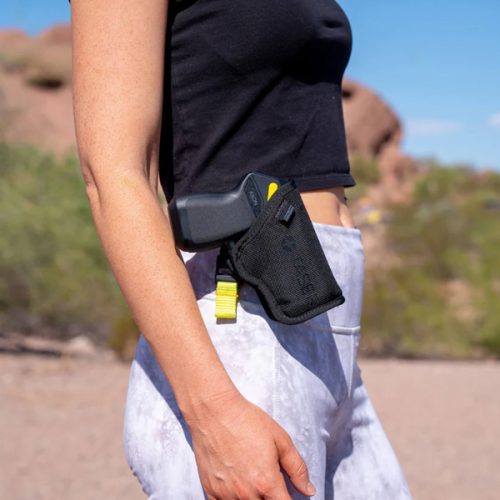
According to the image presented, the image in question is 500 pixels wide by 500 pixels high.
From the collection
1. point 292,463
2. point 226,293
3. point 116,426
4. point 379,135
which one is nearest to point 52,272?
point 116,426

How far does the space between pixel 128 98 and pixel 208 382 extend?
1.53 ft

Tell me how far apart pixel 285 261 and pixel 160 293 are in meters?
0.25

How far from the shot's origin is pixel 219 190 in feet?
4.83

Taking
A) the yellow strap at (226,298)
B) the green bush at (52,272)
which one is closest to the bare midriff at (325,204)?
the yellow strap at (226,298)

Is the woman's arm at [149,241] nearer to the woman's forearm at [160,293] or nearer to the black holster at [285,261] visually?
the woman's forearm at [160,293]

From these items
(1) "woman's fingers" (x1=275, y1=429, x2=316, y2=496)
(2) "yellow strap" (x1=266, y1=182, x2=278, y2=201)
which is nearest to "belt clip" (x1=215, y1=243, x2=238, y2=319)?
(2) "yellow strap" (x1=266, y1=182, x2=278, y2=201)

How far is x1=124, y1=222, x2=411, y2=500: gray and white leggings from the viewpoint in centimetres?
140

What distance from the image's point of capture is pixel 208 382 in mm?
1324

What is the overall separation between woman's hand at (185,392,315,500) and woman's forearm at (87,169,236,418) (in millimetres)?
27

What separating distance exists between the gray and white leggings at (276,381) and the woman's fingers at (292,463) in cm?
3

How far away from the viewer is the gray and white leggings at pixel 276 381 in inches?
55.0

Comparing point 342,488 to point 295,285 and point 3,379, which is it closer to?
point 295,285

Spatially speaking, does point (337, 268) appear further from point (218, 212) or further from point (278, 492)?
point (278, 492)

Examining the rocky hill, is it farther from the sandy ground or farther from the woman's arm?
the woman's arm
